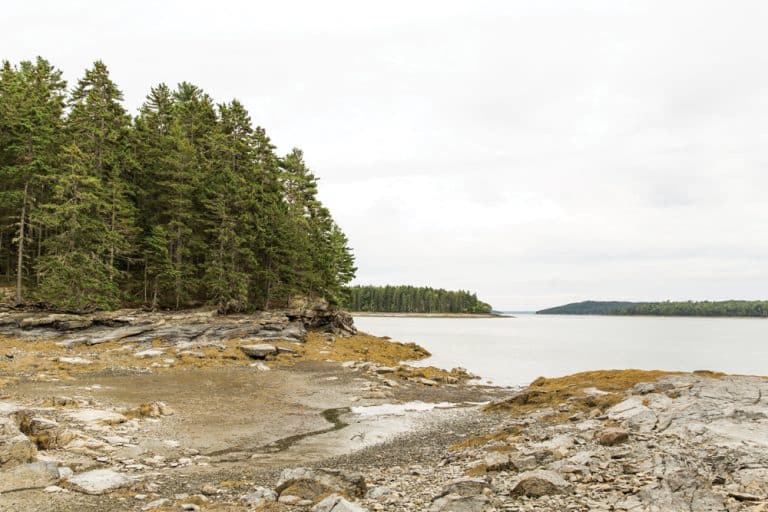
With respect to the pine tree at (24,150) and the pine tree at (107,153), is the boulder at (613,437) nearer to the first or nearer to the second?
the pine tree at (107,153)

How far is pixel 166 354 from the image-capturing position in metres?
29.9

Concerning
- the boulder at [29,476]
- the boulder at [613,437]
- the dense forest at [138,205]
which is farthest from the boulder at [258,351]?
the boulder at [613,437]

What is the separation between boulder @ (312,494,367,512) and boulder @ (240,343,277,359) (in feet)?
84.0

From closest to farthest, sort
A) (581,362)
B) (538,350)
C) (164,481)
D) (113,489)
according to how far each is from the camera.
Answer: (113,489) < (164,481) < (581,362) < (538,350)

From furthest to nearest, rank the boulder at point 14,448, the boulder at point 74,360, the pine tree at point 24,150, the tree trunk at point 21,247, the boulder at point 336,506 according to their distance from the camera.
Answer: the pine tree at point 24,150 → the tree trunk at point 21,247 → the boulder at point 74,360 → the boulder at point 14,448 → the boulder at point 336,506

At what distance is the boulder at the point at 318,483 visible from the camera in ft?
30.5

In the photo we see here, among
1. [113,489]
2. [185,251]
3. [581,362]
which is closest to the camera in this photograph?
[113,489]

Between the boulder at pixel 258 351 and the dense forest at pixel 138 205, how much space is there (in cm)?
913

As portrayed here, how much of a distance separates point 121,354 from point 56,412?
15.9 m

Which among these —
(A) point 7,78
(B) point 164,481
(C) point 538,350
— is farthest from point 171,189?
(C) point 538,350

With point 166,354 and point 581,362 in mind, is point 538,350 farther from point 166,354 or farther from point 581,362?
point 166,354

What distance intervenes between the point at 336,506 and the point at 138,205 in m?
45.3

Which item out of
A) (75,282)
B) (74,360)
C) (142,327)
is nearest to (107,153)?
(75,282)

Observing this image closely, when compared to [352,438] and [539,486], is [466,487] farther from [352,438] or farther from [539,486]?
[352,438]
